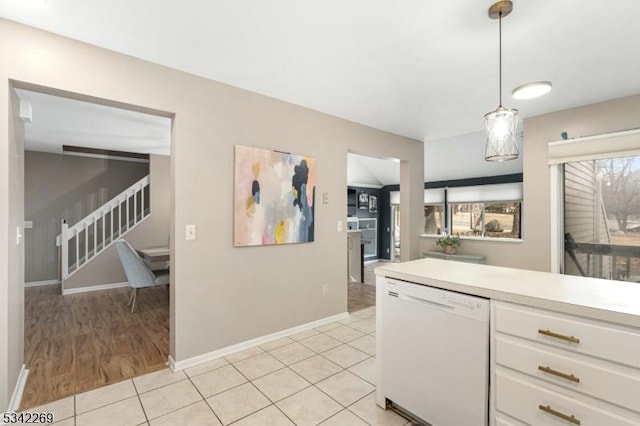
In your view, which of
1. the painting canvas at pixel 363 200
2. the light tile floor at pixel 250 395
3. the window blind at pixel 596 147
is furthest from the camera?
the painting canvas at pixel 363 200

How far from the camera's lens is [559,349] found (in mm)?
1300

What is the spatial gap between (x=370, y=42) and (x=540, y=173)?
110 inches

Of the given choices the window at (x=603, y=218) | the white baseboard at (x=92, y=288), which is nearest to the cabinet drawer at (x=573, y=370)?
the window at (x=603, y=218)

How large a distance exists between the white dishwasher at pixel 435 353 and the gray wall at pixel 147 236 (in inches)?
180

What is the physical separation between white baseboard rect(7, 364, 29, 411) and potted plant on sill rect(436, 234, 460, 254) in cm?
452

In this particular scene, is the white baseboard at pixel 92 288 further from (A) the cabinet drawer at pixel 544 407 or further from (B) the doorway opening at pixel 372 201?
(A) the cabinet drawer at pixel 544 407

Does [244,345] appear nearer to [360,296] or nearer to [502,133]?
[360,296]

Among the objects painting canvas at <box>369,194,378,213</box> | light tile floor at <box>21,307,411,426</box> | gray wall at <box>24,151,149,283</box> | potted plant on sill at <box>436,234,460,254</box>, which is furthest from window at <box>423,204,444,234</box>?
gray wall at <box>24,151,149,283</box>

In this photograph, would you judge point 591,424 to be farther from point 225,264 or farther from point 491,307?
point 225,264

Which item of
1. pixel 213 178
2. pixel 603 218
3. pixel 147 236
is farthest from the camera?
pixel 147 236

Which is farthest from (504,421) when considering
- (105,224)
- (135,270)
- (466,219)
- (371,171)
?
(371,171)

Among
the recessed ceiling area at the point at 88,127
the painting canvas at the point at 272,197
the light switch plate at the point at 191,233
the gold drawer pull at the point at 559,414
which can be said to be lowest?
the gold drawer pull at the point at 559,414

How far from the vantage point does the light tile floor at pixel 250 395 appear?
1848 millimetres

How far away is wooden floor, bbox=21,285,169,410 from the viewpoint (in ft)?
7.37
